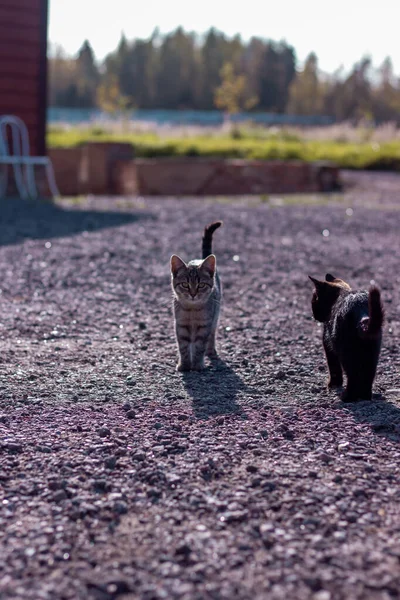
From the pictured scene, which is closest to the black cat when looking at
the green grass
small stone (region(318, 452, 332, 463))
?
small stone (region(318, 452, 332, 463))

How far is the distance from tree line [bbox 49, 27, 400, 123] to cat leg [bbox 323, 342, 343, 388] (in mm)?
50048

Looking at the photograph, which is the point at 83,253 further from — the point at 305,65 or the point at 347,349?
the point at 305,65

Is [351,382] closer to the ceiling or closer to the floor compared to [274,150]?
closer to the floor

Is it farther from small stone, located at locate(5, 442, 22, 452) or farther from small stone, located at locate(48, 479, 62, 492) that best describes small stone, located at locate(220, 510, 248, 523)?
small stone, located at locate(5, 442, 22, 452)

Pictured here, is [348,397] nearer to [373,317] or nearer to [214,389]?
[373,317]

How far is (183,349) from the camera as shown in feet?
13.6

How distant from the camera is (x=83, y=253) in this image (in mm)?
7559

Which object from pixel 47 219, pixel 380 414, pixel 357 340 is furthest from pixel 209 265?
pixel 47 219

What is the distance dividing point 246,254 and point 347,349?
445 cm

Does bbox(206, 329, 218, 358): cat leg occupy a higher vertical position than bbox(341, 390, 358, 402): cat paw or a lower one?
lower

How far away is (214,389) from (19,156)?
990 centimetres

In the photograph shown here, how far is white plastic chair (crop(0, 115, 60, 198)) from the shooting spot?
1244 centimetres

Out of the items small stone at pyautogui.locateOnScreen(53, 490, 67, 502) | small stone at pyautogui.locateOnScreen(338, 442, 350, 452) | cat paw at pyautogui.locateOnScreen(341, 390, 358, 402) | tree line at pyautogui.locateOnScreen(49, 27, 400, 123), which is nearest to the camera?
small stone at pyautogui.locateOnScreen(53, 490, 67, 502)

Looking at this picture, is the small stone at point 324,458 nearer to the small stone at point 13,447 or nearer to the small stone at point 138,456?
the small stone at point 138,456
